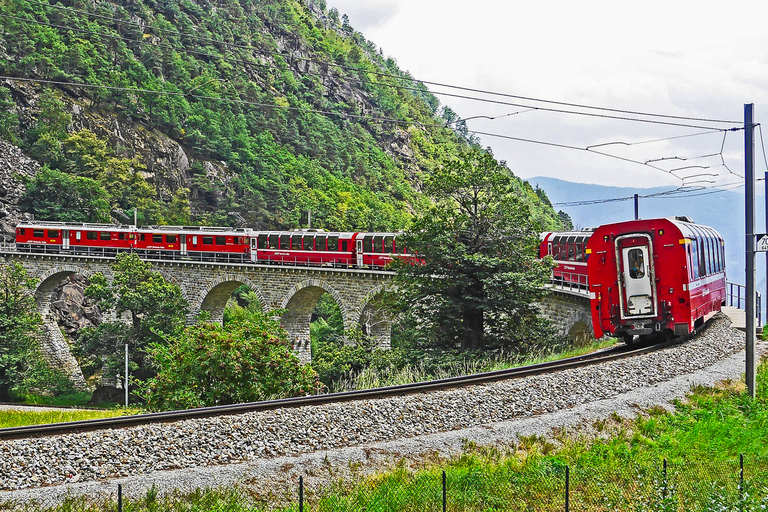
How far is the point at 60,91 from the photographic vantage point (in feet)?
234

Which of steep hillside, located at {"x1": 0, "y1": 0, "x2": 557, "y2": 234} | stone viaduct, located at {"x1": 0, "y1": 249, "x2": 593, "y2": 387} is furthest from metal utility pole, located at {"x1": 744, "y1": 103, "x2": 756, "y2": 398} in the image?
steep hillside, located at {"x1": 0, "y1": 0, "x2": 557, "y2": 234}

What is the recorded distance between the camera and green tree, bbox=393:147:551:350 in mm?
21719

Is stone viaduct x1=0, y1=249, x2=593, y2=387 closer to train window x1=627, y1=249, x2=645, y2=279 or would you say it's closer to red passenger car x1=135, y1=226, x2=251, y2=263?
red passenger car x1=135, y1=226, x2=251, y2=263

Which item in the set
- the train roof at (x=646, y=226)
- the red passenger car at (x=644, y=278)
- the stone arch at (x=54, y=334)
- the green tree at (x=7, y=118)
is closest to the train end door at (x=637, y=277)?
the red passenger car at (x=644, y=278)

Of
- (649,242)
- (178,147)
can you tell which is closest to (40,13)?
(178,147)

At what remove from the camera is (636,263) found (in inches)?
662

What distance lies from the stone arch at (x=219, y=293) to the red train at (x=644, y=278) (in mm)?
28383

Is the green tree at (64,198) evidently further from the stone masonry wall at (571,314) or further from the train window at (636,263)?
the train window at (636,263)

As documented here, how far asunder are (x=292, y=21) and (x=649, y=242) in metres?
105

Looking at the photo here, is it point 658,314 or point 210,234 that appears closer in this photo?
point 658,314

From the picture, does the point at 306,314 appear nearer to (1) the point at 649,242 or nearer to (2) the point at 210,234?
(2) the point at 210,234

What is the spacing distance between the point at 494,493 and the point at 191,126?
75.6m

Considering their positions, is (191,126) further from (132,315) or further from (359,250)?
(359,250)

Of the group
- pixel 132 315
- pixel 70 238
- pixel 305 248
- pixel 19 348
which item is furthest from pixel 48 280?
pixel 305 248
